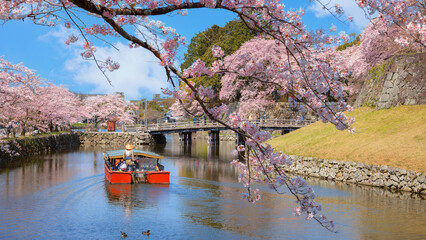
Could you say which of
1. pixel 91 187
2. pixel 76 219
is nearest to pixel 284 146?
pixel 91 187

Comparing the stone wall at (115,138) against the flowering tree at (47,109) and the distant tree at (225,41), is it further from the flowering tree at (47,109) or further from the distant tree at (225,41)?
the distant tree at (225,41)

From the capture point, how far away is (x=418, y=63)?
25.3m

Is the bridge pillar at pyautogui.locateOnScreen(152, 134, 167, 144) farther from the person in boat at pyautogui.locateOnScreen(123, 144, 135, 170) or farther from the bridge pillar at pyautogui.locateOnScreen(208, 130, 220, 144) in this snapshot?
the person in boat at pyautogui.locateOnScreen(123, 144, 135, 170)

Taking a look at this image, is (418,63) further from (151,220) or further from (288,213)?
(151,220)

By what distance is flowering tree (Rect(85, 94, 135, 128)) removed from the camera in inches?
2586

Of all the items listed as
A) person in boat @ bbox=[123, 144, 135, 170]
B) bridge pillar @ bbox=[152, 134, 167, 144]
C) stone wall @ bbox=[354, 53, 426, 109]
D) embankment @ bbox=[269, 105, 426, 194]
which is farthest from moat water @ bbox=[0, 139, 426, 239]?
bridge pillar @ bbox=[152, 134, 167, 144]

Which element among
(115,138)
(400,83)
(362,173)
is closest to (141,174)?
(362,173)

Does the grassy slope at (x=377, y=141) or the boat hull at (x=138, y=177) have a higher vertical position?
the grassy slope at (x=377, y=141)

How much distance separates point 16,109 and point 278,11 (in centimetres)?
3087

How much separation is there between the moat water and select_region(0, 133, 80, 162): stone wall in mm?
7945

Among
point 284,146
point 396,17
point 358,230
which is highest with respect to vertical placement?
point 396,17

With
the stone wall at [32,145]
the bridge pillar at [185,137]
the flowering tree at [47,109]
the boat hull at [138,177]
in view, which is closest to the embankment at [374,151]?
the boat hull at [138,177]

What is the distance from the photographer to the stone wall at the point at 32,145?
28.9 metres

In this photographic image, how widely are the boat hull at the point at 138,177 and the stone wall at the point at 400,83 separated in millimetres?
15887
